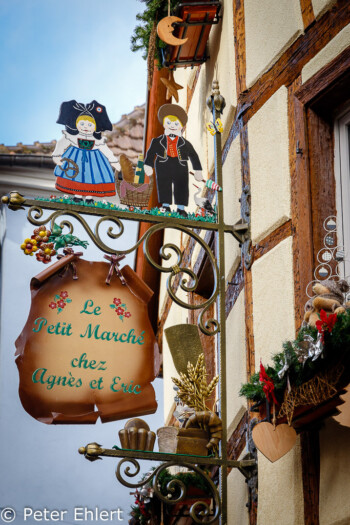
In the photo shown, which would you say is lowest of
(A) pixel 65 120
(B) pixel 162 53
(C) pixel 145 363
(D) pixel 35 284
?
(C) pixel 145 363

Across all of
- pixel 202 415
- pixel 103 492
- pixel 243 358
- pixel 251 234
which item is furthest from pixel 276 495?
pixel 103 492

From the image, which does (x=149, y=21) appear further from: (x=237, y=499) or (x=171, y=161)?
(x=237, y=499)

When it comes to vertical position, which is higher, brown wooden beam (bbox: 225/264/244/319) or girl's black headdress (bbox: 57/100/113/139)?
girl's black headdress (bbox: 57/100/113/139)

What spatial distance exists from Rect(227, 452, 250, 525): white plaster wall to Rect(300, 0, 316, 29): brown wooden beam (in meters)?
2.31

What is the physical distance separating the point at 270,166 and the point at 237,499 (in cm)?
172

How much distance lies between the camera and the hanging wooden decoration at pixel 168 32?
6.06 meters

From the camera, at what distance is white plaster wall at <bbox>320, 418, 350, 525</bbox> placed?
366 cm

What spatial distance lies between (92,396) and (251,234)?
1.23m

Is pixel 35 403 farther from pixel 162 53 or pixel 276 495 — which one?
pixel 162 53

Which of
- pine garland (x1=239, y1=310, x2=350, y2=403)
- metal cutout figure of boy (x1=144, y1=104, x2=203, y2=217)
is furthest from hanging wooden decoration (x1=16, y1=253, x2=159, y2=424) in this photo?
pine garland (x1=239, y1=310, x2=350, y2=403)

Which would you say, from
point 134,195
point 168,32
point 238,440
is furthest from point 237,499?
point 168,32

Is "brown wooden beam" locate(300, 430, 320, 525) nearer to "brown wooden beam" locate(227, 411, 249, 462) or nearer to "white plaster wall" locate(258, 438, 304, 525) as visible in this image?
"white plaster wall" locate(258, 438, 304, 525)

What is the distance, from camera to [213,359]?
655 centimetres

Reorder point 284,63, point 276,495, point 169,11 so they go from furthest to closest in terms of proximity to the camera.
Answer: point 169,11 < point 284,63 < point 276,495
